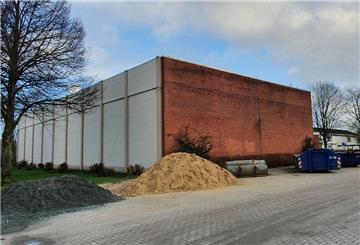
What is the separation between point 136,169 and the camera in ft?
97.9

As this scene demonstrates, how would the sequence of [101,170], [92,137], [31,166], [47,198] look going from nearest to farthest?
[47,198] < [101,170] < [92,137] < [31,166]

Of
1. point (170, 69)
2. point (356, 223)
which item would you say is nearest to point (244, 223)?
point (356, 223)

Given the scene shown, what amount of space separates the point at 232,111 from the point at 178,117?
6822 millimetres

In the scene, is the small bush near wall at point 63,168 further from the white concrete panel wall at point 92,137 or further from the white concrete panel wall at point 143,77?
the white concrete panel wall at point 143,77

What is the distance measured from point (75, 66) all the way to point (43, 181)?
12275mm

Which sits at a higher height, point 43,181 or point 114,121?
point 114,121

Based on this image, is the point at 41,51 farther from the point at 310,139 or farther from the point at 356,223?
the point at 310,139

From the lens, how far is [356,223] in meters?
9.15

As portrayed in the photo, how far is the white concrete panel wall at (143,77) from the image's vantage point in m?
29.7

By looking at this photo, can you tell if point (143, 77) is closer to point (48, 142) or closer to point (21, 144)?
point (48, 142)

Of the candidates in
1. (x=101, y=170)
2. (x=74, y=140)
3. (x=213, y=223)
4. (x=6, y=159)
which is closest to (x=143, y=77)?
(x=101, y=170)

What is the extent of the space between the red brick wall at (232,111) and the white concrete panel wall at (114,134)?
5370mm

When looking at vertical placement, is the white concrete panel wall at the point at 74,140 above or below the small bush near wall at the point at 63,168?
above

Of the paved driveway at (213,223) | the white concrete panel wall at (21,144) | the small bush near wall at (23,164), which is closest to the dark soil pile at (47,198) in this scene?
the paved driveway at (213,223)
